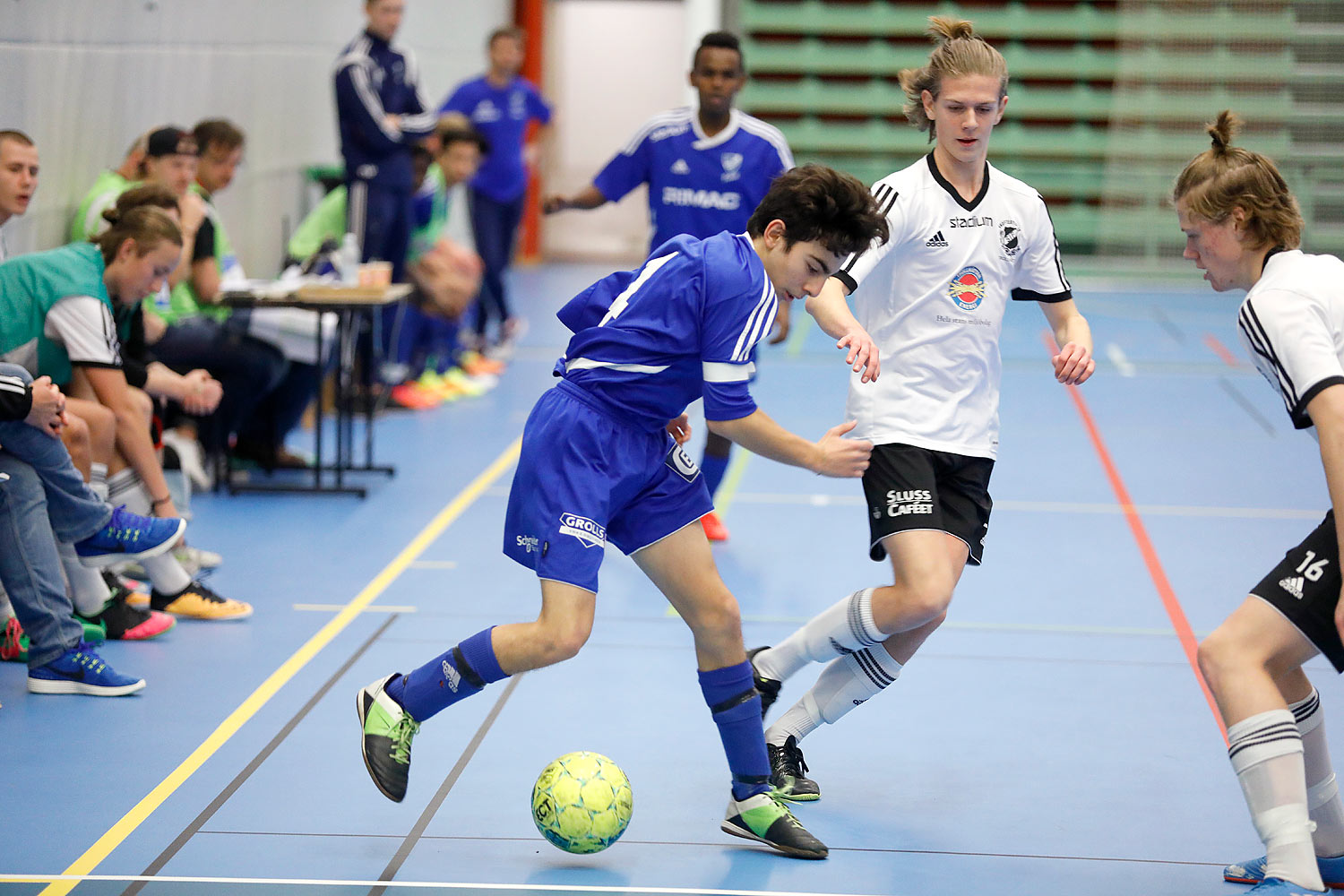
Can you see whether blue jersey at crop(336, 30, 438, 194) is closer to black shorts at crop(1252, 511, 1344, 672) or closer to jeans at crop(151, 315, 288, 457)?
jeans at crop(151, 315, 288, 457)

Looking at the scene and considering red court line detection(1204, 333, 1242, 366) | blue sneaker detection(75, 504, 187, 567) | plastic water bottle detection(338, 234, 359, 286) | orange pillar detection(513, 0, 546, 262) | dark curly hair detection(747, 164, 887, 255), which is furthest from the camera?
orange pillar detection(513, 0, 546, 262)

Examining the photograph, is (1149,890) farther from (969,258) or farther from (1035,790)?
(969,258)

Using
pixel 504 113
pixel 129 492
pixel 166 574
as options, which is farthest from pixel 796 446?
pixel 504 113

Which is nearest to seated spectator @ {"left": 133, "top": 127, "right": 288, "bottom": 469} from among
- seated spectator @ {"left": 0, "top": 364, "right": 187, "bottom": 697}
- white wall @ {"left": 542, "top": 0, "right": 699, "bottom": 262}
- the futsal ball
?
seated spectator @ {"left": 0, "top": 364, "right": 187, "bottom": 697}

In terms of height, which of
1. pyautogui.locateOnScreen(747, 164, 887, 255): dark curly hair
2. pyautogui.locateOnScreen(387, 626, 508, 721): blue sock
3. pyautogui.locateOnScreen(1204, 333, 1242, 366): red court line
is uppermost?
pyautogui.locateOnScreen(747, 164, 887, 255): dark curly hair

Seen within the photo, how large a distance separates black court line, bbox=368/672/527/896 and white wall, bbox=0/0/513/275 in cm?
307

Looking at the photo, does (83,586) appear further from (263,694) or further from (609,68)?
(609,68)

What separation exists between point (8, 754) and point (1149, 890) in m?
3.01

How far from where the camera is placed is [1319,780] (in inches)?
130

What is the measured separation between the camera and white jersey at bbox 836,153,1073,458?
3686 millimetres

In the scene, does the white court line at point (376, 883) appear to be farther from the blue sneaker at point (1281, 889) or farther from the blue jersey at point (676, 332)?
the blue jersey at point (676, 332)

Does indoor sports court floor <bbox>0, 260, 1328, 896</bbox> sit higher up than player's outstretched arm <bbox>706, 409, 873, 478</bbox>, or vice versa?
player's outstretched arm <bbox>706, 409, 873, 478</bbox>

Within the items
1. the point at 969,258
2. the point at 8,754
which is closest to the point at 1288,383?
the point at 969,258

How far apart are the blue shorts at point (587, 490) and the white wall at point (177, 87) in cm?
356
